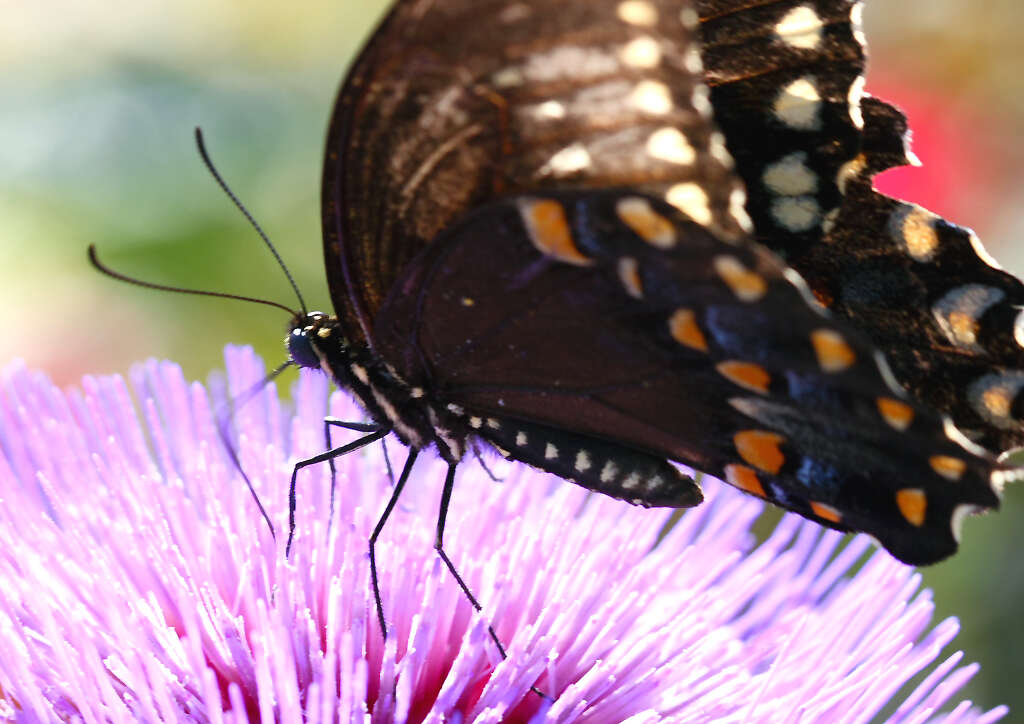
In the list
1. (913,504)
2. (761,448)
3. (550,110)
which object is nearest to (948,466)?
(913,504)

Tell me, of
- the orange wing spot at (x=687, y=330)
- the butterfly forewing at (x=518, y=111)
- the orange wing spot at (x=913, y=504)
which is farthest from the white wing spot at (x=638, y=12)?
the orange wing spot at (x=913, y=504)

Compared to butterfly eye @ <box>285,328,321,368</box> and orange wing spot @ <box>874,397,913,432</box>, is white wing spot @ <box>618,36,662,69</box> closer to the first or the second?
orange wing spot @ <box>874,397,913,432</box>

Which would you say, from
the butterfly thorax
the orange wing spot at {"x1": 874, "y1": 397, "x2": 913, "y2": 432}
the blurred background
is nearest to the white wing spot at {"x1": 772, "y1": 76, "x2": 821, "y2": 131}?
the orange wing spot at {"x1": 874, "y1": 397, "x2": 913, "y2": 432}

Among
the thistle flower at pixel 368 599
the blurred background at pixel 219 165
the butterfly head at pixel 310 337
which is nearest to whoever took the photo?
the thistle flower at pixel 368 599

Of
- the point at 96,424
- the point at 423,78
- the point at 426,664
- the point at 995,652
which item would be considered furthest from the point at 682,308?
the point at 995,652

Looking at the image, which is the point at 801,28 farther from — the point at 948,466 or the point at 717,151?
the point at 948,466

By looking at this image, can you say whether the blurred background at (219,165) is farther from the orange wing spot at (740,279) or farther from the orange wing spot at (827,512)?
the orange wing spot at (740,279)

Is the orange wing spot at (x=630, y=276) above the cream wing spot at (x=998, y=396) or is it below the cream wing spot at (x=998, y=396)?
above
